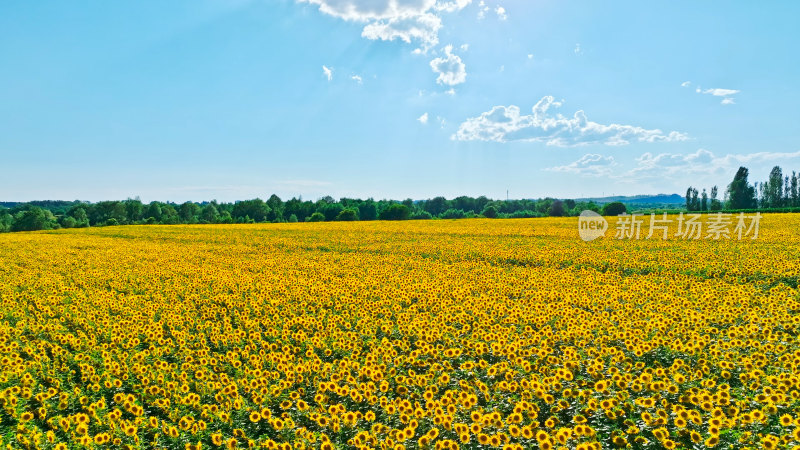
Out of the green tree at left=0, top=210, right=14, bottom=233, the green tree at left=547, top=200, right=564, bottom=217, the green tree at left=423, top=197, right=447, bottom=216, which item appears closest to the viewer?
the green tree at left=0, top=210, right=14, bottom=233

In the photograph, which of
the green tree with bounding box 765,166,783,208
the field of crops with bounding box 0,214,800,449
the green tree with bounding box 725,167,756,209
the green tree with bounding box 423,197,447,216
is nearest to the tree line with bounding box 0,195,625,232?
the green tree with bounding box 423,197,447,216

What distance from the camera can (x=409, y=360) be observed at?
8211 mm

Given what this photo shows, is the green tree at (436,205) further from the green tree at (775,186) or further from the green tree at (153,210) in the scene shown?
the green tree at (775,186)

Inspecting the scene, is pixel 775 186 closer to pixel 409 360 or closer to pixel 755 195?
pixel 755 195

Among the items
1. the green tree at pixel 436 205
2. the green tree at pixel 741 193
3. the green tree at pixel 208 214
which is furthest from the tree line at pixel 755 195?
the green tree at pixel 208 214

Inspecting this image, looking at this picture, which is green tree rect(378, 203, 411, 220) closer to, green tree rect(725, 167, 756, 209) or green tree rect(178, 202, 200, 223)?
green tree rect(178, 202, 200, 223)

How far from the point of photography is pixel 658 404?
6.53m

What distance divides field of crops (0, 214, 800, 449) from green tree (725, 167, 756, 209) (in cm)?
10700

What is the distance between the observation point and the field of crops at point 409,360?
19.9 feet

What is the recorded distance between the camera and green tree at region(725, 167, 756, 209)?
10288cm

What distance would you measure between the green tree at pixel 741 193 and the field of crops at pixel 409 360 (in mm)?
107003

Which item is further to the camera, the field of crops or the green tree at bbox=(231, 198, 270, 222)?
the green tree at bbox=(231, 198, 270, 222)

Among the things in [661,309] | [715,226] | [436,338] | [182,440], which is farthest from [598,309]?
[715,226]

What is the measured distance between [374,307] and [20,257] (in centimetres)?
2472
